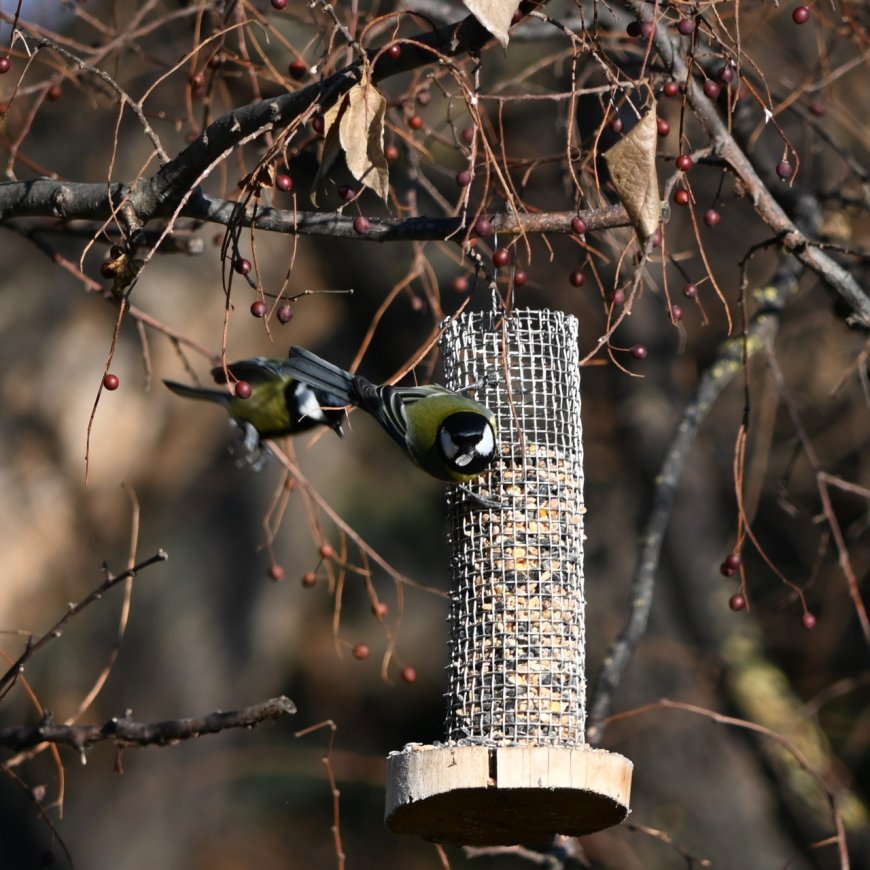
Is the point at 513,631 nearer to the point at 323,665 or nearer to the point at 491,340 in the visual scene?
the point at 491,340

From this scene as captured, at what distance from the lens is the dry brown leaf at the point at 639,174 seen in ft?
9.73

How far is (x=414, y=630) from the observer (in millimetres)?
10125

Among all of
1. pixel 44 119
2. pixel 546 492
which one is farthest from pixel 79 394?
pixel 546 492

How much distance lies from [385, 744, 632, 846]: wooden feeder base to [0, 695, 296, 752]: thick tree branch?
0.37 m

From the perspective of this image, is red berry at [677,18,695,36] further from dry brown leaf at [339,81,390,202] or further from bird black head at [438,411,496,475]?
bird black head at [438,411,496,475]

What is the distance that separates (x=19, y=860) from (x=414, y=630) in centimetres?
295

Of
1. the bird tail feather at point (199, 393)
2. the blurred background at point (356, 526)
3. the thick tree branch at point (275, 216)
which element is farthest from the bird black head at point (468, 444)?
the blurred background at point (356, 526)

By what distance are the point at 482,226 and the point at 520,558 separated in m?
1.22

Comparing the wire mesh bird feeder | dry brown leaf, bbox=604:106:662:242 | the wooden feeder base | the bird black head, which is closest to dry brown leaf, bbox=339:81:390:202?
dry brown leaf, bbox=604:106:662:242

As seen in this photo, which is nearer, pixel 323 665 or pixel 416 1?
pixel 416 1

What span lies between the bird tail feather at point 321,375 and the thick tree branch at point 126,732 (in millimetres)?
1386

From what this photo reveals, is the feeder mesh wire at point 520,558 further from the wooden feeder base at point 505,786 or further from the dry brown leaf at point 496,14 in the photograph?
the dry brown leaf at point 496,14

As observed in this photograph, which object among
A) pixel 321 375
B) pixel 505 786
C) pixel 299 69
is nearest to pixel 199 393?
pixel 321 375

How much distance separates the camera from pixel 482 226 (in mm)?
3438
